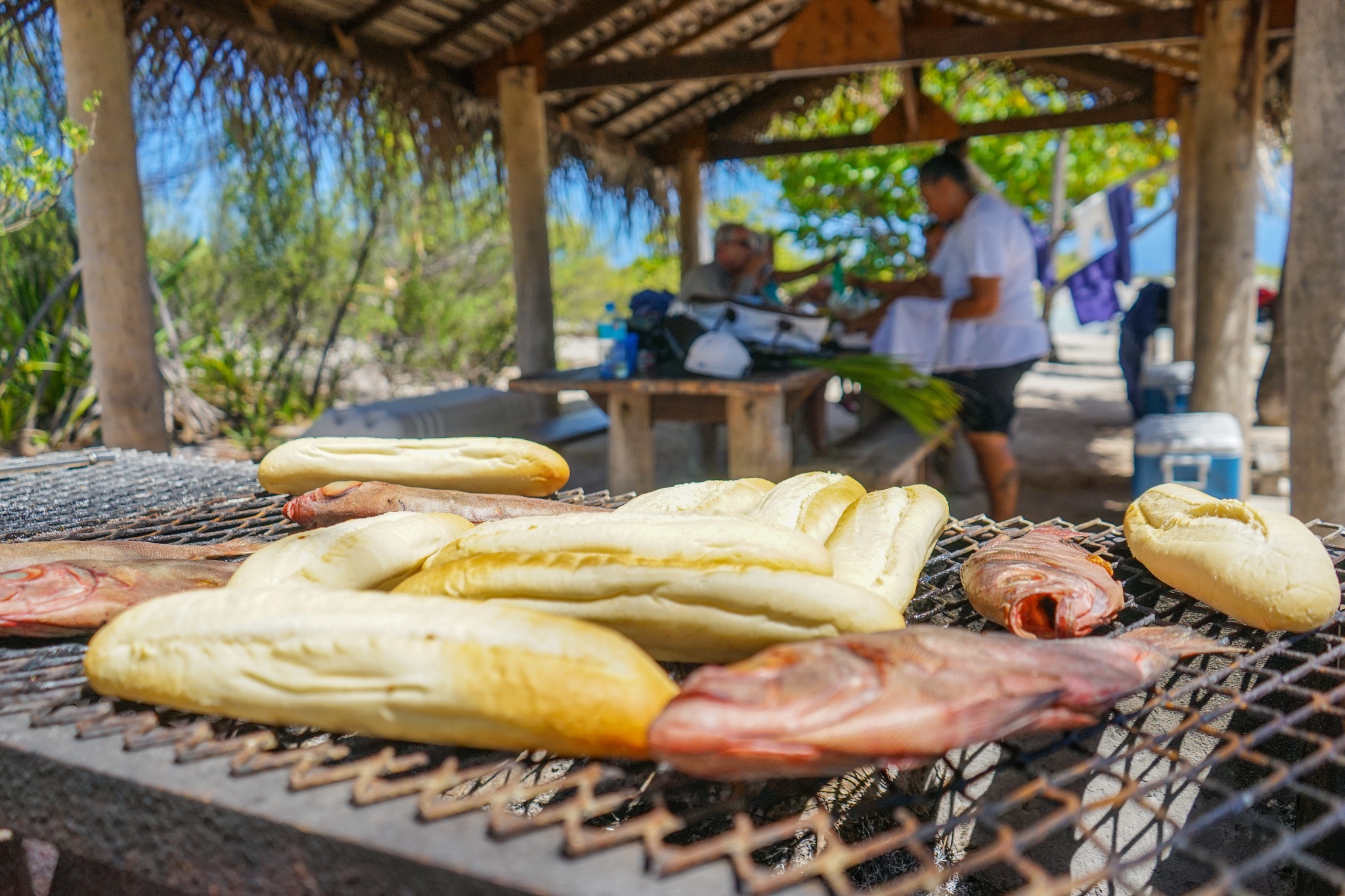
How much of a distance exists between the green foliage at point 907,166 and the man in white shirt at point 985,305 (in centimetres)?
674

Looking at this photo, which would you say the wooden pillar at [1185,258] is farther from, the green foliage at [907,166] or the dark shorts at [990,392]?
the dark shorts at [990,392]

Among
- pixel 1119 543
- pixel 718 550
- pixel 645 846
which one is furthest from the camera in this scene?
pixel 1119 543

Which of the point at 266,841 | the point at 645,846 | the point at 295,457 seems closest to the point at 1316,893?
the point at 645,846

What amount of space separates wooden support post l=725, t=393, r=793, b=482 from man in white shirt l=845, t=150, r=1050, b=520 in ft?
3.81

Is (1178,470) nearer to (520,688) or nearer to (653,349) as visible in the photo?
(653,349)

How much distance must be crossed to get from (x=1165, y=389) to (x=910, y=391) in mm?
4123

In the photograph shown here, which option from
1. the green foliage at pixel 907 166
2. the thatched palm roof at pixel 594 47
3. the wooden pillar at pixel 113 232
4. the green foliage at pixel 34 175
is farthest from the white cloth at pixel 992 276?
the green foliage at pixel 907 166

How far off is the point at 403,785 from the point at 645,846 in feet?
0.93

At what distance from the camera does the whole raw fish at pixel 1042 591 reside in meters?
1.35

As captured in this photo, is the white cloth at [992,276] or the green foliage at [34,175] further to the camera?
the white cloth at [992,276]

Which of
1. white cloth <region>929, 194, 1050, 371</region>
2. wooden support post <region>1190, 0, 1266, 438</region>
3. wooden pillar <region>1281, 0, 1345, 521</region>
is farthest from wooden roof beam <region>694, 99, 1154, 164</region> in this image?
wooden pillar <region>1281, 0, 1345, 521</region>

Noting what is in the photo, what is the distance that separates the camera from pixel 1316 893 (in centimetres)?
168

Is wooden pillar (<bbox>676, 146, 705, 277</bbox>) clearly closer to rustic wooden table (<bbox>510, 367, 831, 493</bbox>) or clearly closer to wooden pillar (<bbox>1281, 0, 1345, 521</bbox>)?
rustic wooden table (<bbox>510, 367, 831, 493</bbox>)

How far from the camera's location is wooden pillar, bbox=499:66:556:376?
23.3 ft
